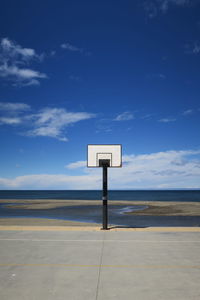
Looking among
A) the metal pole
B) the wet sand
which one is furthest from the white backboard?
the wet sand

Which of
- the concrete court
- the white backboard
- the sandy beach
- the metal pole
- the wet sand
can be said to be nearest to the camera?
the concrete court

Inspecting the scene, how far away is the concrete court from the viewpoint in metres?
5.73

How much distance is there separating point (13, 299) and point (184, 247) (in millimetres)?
7249

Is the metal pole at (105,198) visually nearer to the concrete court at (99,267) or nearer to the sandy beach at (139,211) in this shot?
the concrete court at (99,267)

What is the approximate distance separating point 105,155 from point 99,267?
28.2 ft

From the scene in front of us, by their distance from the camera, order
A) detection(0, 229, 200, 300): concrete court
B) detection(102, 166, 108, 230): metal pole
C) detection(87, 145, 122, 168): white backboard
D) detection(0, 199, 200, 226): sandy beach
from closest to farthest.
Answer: detection(0, 229, 200, 300): concrete court, detection(102, 166, 108, 230): metal pole, detection(87, 145, 122, 168): white backboard, detection(0, 199, 200, 226): sandy beach

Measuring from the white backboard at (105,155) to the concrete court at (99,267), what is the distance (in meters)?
4.69

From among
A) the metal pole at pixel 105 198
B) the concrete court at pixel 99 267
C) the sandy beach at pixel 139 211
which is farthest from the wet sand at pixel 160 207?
the concrete court at pixel 99 267

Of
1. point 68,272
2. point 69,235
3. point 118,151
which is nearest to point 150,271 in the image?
point 68,272

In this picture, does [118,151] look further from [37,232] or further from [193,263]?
[193,263]

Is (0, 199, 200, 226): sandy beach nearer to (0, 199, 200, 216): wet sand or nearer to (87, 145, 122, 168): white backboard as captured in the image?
(0, 199, 200, 216): wet sand

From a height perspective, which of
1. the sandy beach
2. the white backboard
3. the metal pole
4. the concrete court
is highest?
the white backboard

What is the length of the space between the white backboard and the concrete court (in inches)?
185

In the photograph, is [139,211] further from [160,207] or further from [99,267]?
[99,267]
